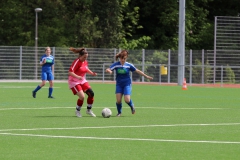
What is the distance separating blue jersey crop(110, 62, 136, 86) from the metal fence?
3234 centimetres

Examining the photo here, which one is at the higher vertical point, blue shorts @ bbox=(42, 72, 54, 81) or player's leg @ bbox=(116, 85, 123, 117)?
blue shorts @ bbox=(42, 72, 54, 81)

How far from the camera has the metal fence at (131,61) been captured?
53.5 metres

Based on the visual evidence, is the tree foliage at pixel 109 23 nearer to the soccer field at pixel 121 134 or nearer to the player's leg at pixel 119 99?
the soccer field at pixel 121 134

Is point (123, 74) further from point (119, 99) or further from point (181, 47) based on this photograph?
point (181, 47)

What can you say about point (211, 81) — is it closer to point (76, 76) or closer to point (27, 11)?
point (27, 11)

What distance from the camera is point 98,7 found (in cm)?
6569

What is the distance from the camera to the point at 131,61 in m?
56.3

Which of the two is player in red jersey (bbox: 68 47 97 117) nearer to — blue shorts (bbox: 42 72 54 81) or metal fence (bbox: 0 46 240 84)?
blue shorts (bbox: 42 72 54 81)

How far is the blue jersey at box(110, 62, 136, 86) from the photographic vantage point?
799 inches

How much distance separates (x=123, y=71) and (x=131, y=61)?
3598cm

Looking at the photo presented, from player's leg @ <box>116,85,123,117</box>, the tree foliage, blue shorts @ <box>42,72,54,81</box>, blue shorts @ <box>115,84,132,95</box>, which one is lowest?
player's leg @ <box>116,85,123,117</box>

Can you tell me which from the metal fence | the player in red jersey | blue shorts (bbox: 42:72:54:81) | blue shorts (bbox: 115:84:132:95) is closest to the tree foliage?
the metal fence

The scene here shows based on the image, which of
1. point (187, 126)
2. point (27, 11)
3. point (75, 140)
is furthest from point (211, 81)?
point (75, 140)

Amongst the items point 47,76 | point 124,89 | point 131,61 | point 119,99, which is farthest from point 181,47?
point 119,99
